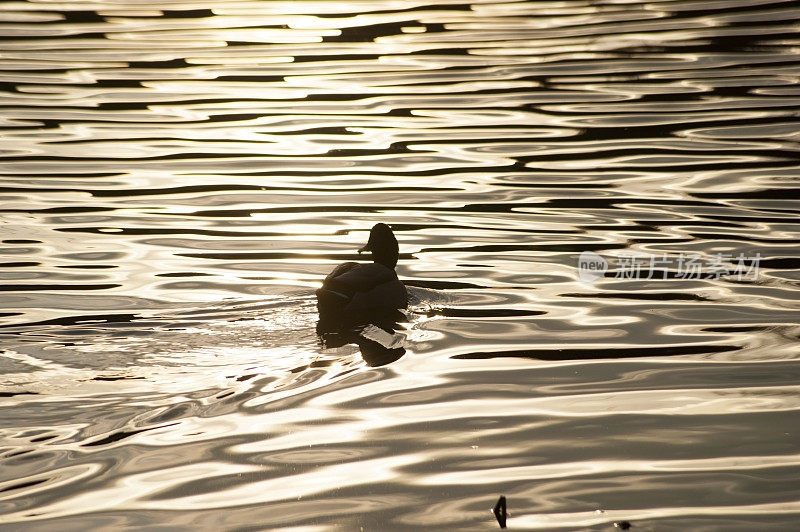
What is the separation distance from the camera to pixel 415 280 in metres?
11.9

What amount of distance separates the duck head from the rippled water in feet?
1.53

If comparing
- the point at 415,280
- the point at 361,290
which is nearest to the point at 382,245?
the point at 415,280

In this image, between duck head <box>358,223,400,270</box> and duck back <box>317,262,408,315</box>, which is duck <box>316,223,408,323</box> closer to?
duck back <box>317,262,408,315</box>

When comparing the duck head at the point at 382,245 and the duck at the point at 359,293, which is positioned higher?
the duck head at the point at 382,245

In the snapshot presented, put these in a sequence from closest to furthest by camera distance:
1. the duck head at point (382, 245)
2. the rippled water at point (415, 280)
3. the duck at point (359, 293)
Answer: the rippled water at point (415, 280) < the duck at point (359, 293) < the duck head at point (382, 245)

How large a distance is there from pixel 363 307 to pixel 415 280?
1446 mm

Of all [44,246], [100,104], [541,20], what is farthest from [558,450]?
[541,20]

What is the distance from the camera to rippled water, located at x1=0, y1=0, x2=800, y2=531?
270 inches

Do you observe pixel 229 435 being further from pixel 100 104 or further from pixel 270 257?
pixel 100 104

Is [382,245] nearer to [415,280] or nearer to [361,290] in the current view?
[415,280]

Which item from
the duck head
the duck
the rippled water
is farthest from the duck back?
the duck head

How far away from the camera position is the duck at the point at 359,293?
33.7ft

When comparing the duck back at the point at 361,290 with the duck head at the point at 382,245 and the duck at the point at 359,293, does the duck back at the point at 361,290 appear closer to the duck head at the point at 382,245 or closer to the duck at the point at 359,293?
the duck at the point at 359,293

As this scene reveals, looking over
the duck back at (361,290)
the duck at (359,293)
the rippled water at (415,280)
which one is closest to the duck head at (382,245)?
the rippled water at (415,280)
